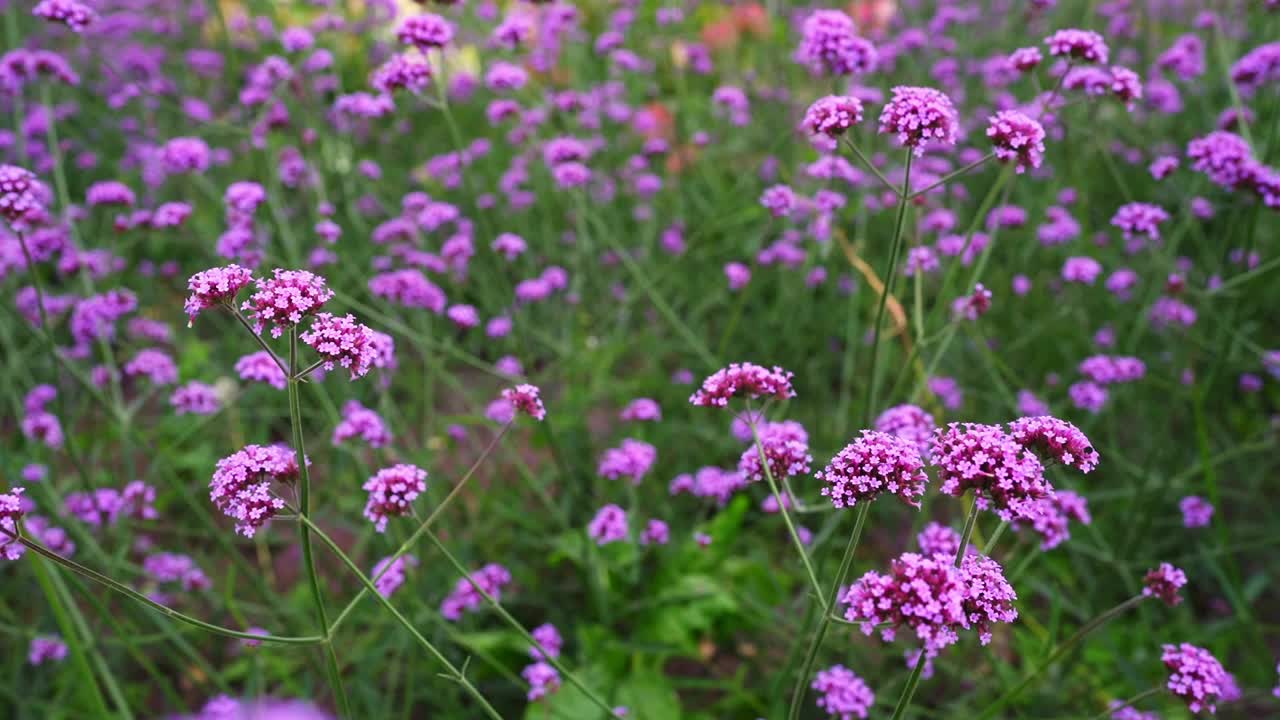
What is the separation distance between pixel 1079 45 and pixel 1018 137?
26.2 inches

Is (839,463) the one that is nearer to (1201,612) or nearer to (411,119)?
(1201,612)

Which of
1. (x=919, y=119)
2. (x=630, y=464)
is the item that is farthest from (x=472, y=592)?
(x=919, y=119)

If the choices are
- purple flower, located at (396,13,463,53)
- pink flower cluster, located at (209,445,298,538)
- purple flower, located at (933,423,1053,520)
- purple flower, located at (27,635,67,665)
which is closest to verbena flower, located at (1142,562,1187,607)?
purple flower, located at (933,423,1053,520)

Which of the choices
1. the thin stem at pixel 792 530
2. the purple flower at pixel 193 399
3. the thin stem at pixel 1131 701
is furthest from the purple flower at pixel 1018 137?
the purple flower at pixel 193 399

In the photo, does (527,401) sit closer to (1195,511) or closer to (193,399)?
(193,399)

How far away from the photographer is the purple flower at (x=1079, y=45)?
2326mm

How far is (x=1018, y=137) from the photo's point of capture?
1.88 m

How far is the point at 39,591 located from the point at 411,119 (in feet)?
11.5

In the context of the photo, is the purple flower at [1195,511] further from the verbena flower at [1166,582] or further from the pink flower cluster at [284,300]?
the pink flower cluster at [284,300]

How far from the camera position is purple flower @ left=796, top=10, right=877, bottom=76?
2670 millimetres

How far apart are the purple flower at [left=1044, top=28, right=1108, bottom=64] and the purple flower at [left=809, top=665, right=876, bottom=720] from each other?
5.46 ft

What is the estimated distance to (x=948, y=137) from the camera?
5.90ft

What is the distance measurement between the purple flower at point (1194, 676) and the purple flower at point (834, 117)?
1271mm

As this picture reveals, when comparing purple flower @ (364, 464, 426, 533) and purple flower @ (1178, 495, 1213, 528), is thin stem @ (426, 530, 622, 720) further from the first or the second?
purple flower @ (1178, 495, 1213, 528)
